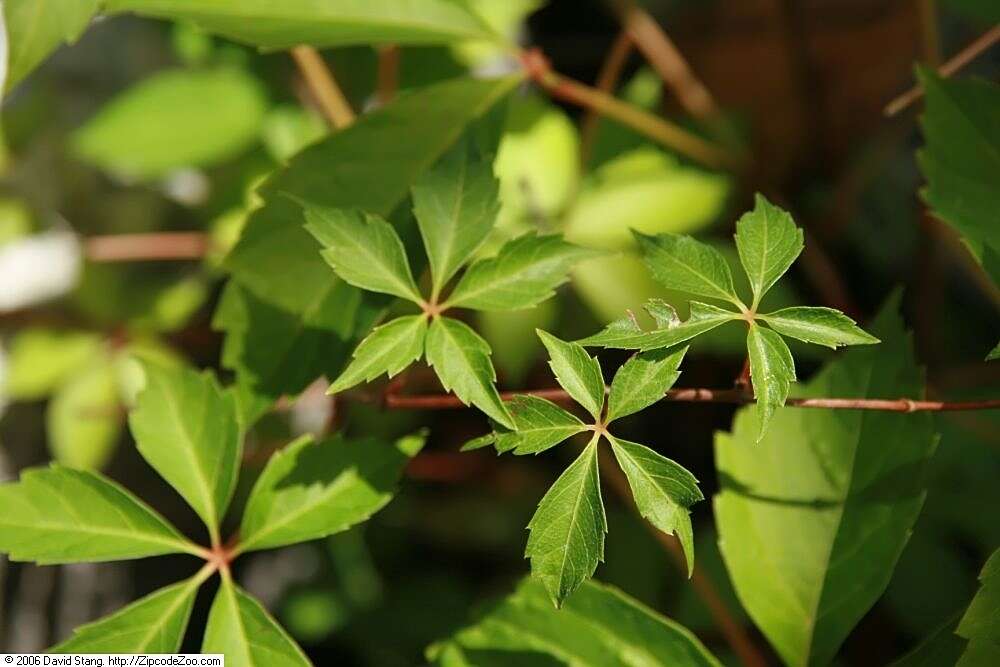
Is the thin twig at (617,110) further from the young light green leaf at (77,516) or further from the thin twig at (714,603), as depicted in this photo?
the young light green leaf at (77,516)

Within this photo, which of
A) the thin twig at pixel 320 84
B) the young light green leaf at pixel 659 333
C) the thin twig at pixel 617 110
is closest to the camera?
the young light green leaf at pixel 659 333

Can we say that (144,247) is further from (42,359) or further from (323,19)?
(323,19)

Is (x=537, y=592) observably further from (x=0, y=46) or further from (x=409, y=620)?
(x=0, y=46)

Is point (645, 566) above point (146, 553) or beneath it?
beneath

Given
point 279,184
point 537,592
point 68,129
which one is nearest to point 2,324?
point 68,129

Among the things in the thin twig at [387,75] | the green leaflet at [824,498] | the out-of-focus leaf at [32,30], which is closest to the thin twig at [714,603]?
the green leaflet at [824,498]

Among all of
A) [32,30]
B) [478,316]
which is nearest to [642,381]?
[32,30]
